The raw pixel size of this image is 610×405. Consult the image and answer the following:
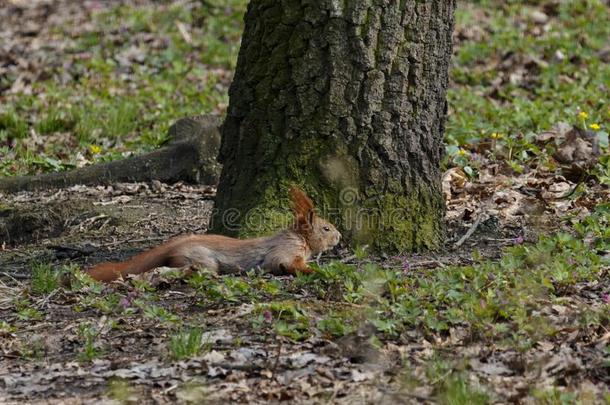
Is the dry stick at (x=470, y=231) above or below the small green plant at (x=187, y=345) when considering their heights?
above

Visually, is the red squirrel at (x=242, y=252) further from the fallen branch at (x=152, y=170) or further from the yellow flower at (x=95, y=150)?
the yellow flower at (x=95, y=150)

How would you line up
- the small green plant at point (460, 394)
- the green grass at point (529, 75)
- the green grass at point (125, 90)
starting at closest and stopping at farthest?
the small green plant at point (460, 394) < the green grass at point (529, 75) < the green grass at point (125, 90)

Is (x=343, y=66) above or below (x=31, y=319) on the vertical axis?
above

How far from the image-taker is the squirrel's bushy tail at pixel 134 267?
5.74 m

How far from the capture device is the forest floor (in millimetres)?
4254

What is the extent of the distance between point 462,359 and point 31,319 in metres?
2.21

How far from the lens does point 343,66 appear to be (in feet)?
19.5

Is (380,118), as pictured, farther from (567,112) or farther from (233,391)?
(567,112)

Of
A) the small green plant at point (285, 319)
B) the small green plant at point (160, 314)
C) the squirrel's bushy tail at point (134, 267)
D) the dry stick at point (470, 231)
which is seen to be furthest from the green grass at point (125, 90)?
the small green plant at point (285, 319)

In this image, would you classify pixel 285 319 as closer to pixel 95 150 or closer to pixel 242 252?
pixel 242 252

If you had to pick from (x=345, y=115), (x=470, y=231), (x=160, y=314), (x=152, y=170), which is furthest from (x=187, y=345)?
(x=152, y=170)

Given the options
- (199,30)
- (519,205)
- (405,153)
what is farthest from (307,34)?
(199,30)

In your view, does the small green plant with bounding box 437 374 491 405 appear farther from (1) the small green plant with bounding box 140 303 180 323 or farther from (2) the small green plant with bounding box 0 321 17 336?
(2) the small green plant with bounding box 0 321 17 336

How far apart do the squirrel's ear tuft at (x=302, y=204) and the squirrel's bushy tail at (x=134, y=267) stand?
2.54 feet
